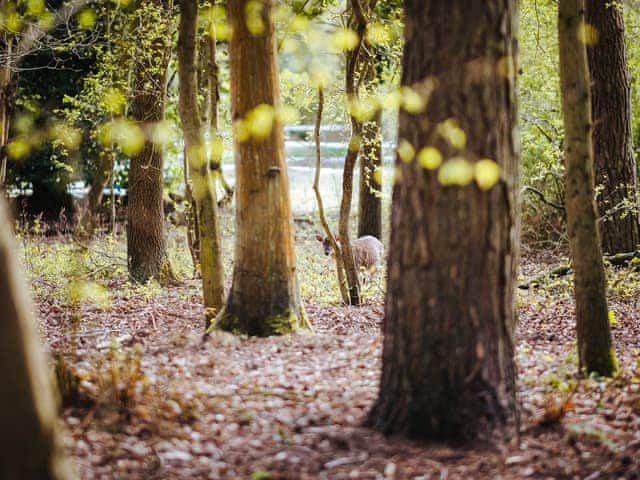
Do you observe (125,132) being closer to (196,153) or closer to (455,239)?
(196,153)

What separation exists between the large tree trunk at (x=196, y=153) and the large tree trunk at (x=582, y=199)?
3635 mm

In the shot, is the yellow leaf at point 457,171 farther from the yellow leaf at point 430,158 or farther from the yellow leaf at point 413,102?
the yellow leaf at point 413,102

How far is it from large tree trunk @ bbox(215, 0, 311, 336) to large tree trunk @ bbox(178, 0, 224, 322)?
683mm

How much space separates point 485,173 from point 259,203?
127 inches

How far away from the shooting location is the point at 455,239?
14.4 feet

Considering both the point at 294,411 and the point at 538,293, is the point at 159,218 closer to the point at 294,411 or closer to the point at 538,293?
the point at 538,293

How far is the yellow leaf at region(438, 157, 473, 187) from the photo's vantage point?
14.3ft

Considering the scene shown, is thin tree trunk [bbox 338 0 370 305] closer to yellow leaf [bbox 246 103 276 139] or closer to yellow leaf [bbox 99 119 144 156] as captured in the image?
yellow leaf [bbox 246 103 276 139]

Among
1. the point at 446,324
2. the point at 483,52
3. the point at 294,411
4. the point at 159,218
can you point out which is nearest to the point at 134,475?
the point at 294,411

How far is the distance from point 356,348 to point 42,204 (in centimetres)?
1795

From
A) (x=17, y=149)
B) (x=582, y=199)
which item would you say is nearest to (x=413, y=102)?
(x=582, y=199)

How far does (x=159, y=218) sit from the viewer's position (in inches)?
541

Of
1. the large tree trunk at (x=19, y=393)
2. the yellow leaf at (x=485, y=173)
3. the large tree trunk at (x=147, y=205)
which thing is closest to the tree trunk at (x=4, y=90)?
the large tree trunk at (x=147, y=205)

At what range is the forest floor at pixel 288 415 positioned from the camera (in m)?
4.24
